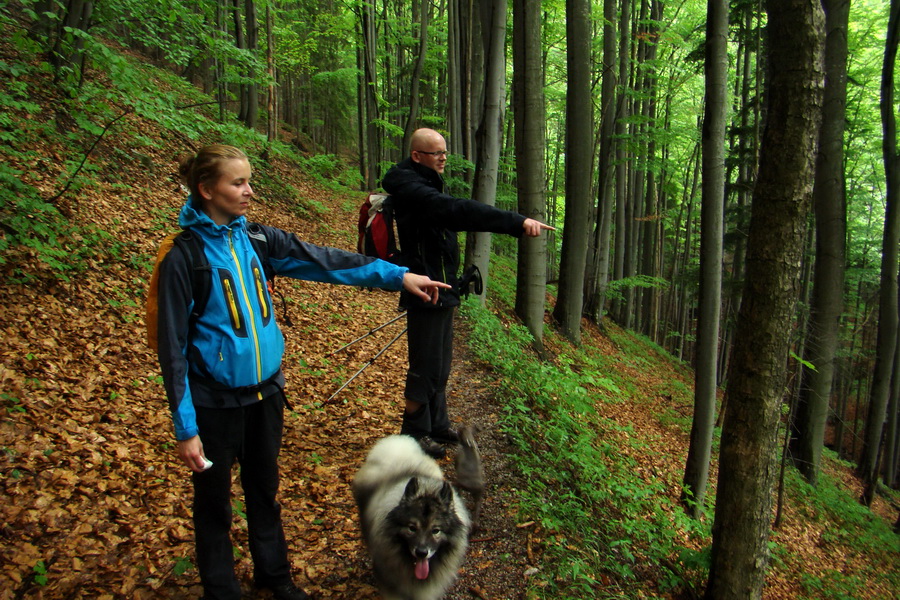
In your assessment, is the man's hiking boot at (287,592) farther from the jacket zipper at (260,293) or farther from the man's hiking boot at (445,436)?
the man's hiking boot at (445,436)

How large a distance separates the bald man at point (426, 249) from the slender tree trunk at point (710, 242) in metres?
4.27

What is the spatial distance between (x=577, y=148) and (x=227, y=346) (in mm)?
9204

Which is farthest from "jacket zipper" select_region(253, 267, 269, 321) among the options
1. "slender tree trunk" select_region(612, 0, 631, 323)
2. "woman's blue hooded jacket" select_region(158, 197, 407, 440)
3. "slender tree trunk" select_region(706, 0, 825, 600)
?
"slender tree trunk" select_region(612, 0, 631, 323)

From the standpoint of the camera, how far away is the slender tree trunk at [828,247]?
10469 millimetres

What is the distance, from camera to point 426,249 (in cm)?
373

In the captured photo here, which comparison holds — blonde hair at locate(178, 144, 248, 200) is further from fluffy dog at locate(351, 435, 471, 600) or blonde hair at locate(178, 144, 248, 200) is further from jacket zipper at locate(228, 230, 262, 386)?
fluffy dog at locate(351, 435, 471, 600)

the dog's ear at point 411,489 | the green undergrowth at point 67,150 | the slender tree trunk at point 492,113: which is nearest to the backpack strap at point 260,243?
the dog's ear at point 411,489

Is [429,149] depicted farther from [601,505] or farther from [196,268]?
[601,505]

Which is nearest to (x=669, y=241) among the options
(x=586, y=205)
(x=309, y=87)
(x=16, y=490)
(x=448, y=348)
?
(x=309, y=87)

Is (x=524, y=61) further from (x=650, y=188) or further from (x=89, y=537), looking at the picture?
(x=650, y=188)

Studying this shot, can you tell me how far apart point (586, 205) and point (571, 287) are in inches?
75.3

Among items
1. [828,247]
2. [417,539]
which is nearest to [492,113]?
[417,539]

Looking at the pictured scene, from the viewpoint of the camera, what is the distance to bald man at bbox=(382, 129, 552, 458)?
345cm

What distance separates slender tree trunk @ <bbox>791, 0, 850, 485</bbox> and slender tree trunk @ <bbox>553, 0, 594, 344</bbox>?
515cm
